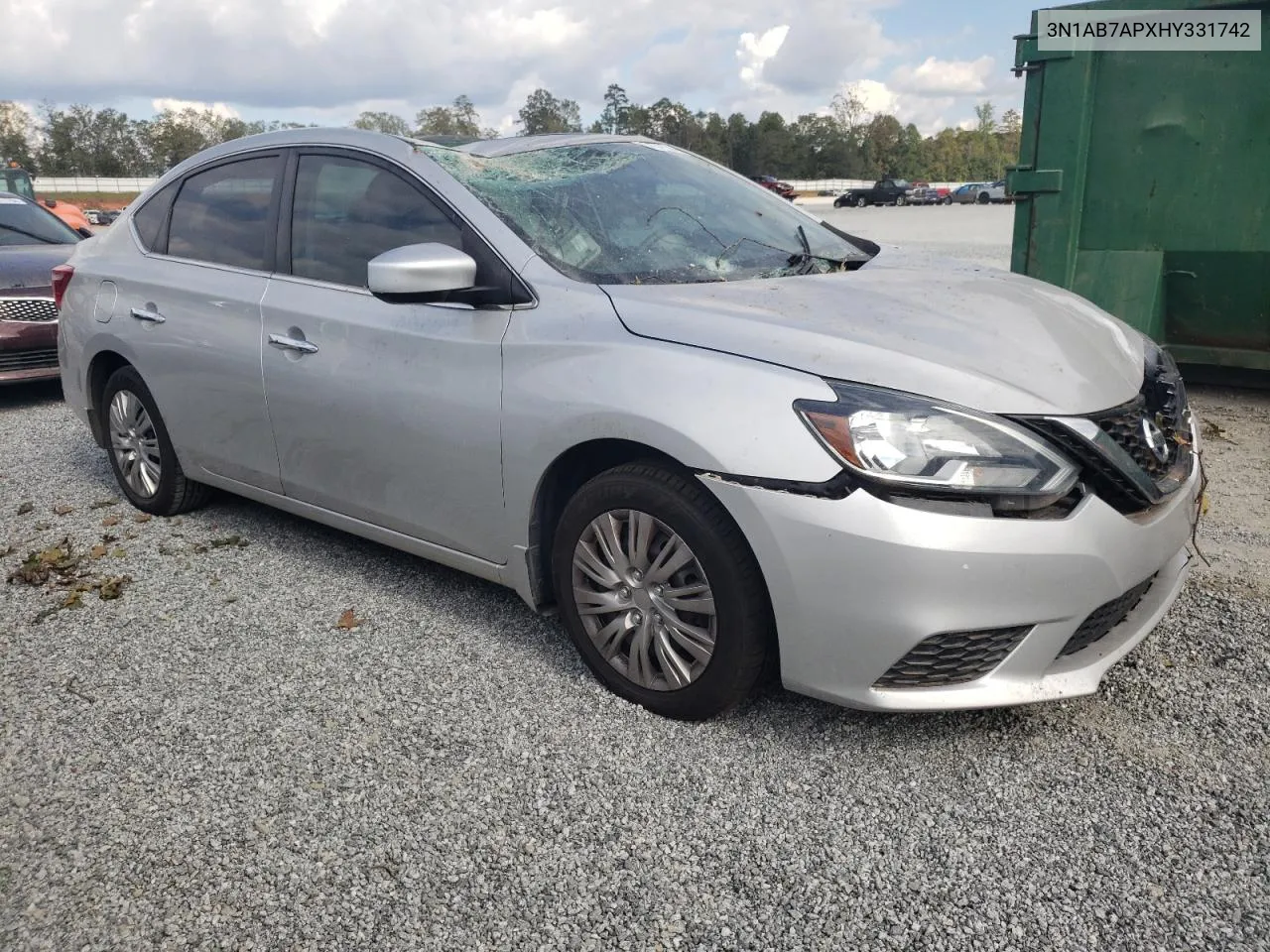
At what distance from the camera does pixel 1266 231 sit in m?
5.75

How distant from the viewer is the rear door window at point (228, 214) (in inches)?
159

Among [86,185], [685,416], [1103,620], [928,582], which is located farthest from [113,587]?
[86,185]

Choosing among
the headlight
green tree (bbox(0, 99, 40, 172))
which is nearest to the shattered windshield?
the headlight

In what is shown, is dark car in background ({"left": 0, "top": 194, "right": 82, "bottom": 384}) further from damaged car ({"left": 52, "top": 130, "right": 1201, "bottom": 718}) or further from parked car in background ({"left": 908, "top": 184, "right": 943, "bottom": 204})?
parked car in background ({"left": 908, "top": 184, "right": 943, "bottom": 204})

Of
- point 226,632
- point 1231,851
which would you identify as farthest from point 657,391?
point 226,632

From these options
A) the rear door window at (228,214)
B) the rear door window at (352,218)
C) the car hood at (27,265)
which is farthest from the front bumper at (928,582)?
the car hood at (27,265)

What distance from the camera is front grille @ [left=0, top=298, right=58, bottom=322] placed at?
7.62m

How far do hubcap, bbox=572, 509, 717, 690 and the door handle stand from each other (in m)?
1.33

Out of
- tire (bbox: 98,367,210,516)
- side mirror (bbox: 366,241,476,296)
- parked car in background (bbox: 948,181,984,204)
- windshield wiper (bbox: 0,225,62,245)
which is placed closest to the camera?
side mirror (bbox: 366,241,476,296)

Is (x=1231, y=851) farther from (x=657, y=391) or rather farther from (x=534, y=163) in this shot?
(x=534, y=163)

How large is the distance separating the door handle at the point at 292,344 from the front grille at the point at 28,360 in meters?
4.96

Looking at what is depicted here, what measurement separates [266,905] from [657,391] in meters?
1.49

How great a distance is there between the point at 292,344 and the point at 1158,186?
493cm

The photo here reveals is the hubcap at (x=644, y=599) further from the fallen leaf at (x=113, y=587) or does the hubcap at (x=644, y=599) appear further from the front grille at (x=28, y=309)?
the front grille at (x=28, y=309)
